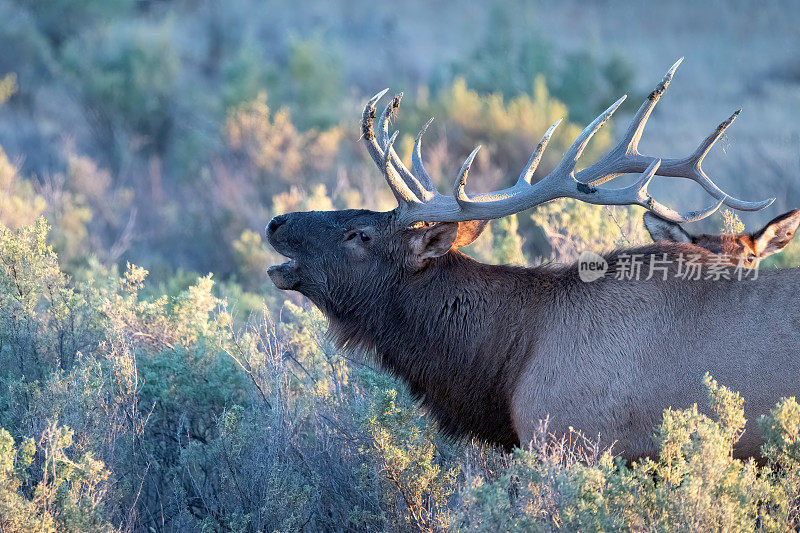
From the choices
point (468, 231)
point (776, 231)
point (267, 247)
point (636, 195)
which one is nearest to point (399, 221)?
point (468, 231)

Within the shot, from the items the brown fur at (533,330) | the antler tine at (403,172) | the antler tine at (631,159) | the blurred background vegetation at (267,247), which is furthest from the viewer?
the antler tine at (403,172)

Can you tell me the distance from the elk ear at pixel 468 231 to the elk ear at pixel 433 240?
0.31 meters

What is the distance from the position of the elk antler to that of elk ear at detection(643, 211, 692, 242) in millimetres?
774

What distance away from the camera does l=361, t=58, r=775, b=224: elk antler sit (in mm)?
4574

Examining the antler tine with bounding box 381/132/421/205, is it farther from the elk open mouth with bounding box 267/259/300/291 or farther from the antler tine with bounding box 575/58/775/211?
the antler tine with bounding box 575/58/775/211

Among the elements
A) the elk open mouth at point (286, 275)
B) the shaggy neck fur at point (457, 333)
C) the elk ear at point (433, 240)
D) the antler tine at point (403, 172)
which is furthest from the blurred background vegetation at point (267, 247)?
the antler tine at point (403, 172)

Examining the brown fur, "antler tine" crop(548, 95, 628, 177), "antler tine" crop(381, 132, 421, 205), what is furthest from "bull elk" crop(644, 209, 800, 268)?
"antler tine" crop(381, 132, 421, 205)

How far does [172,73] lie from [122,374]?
12.6m

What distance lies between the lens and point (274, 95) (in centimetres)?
1633

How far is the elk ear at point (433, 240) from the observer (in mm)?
4871

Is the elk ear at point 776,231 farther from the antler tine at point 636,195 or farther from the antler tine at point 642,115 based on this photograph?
the antler tine at point 642,115

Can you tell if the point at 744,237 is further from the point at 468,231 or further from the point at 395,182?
the point at 395,182

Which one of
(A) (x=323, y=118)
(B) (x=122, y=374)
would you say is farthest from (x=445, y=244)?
(A) (x=323, y=118)

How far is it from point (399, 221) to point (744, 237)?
96.0 inches
